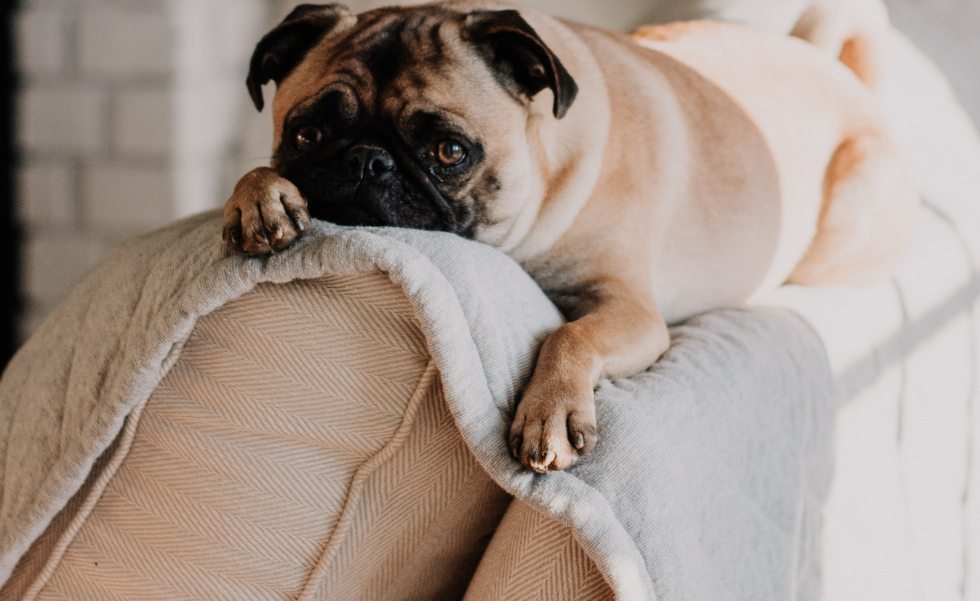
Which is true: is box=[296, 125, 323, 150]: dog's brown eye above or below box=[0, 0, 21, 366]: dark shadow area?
above

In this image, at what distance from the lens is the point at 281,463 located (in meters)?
1.06

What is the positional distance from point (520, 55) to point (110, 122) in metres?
2.01

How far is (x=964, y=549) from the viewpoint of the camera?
6.64ft

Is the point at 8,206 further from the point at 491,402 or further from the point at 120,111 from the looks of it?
the point at 491,402

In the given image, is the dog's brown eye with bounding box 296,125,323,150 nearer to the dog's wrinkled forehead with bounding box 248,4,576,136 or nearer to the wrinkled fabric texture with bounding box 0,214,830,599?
the dog's wrinkled forehead with bounding box 248,4,576,136

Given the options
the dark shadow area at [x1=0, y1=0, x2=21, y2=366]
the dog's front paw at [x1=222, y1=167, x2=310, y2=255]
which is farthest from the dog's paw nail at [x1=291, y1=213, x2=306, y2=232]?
the dark shadow area at [x1=0, y1=0, x2=21, y2=366]

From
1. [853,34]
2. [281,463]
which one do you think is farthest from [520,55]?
[853,34]

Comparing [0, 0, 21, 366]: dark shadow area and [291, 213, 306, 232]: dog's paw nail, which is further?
[0, 0, 21, 366]: dark shadow area

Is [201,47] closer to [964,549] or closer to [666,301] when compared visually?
[666,301]

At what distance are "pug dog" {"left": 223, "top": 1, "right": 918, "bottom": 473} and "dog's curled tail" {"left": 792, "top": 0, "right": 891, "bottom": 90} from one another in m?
0.29

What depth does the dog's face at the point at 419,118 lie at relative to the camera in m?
1.36

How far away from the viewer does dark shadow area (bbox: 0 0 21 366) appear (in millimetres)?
2977

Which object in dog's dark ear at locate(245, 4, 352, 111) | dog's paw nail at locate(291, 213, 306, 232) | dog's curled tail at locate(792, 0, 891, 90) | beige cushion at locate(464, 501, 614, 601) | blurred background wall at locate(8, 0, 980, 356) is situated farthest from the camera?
blurred background wall at locate(8, 0, 980, 356)

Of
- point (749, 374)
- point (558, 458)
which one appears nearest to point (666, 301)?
point (749, 374)
